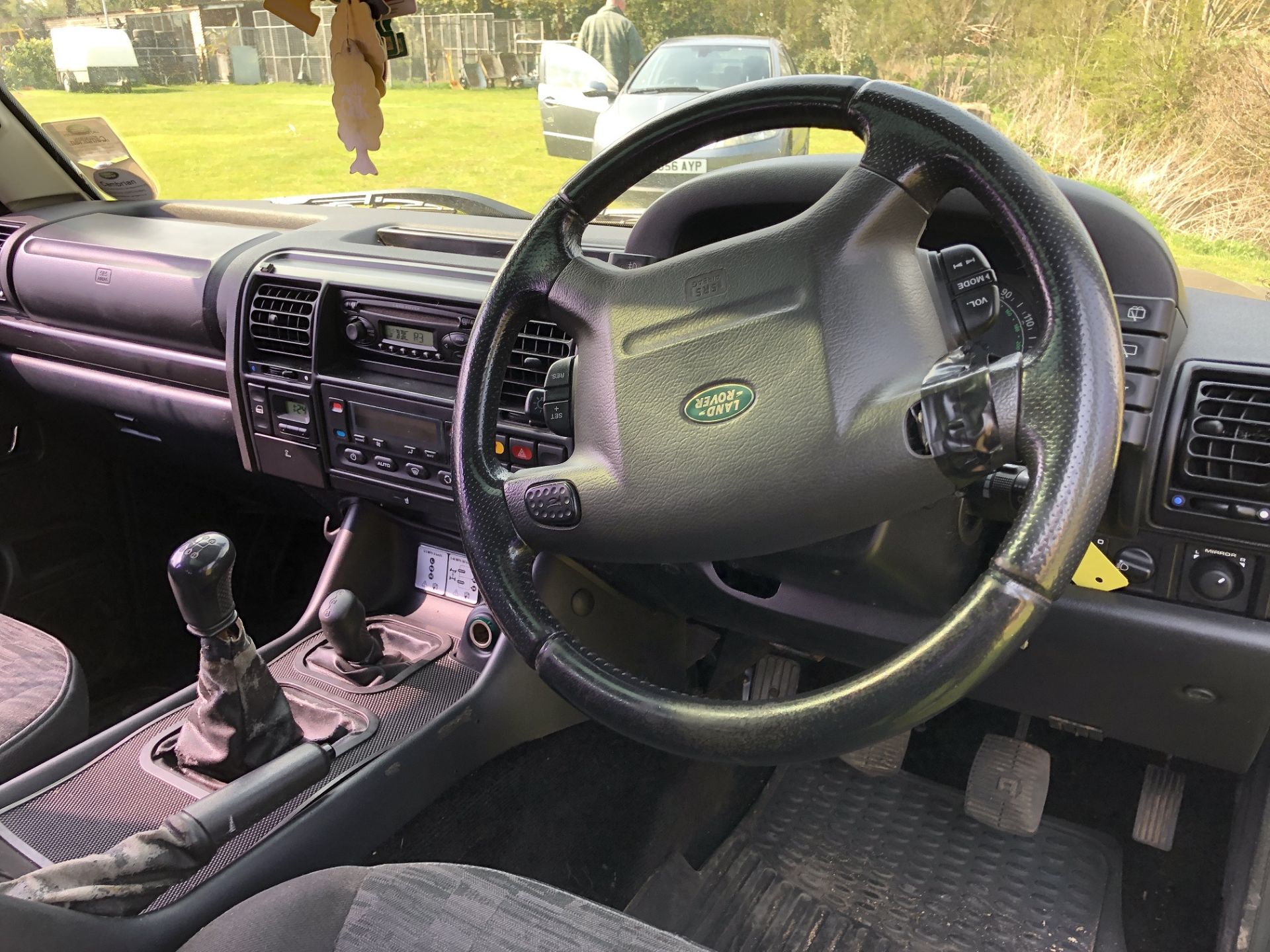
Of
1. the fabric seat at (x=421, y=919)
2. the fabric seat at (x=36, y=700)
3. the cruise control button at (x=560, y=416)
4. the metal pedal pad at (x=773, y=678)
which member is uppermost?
the cruise control button at (x=560, y=416)

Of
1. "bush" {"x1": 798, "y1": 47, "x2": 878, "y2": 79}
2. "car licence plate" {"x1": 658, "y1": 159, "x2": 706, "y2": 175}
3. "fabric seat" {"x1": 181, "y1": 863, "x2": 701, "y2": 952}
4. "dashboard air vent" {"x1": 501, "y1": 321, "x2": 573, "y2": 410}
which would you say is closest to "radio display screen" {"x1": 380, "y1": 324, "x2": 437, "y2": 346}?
"dashboard air vent" {"x1": 501, "y1": 321, "x2": 573, "y2": 410}

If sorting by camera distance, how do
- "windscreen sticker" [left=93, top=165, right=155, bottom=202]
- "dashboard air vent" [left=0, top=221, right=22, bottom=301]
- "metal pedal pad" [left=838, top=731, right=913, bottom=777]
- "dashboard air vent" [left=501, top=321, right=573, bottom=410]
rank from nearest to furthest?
"dashboard air vent" [left=501, top=321, right=573, bottom=410], "metal pedal pad" [left=838, top=731, right=913, bottom=777], "dashboard air vent" [left=0, top=221, right=22, bottom=301], "windscreen sticker" [left=93, top=165, right=155, bottom=202]

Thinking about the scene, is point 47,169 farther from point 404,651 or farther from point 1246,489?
point 1246,489

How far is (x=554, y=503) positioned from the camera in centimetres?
112

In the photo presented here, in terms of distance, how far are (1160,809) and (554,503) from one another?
4.88ft

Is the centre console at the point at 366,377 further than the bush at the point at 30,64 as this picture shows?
No

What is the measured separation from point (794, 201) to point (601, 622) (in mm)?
859

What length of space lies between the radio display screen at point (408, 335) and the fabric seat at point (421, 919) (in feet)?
3.06

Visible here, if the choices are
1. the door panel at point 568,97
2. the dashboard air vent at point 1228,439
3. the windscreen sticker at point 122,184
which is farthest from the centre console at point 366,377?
the windscreen sticker at point 122,184

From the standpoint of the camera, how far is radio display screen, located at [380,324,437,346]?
179cm

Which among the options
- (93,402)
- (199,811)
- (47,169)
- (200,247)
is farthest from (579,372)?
(47,169)

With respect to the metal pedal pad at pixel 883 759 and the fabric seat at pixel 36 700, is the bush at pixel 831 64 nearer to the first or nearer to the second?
the metal pedal pad at pixel 883 759

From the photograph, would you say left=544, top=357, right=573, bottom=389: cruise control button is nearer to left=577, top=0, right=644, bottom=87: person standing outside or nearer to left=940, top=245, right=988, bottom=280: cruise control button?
left=940, top=245, right=988, bottom=280: cruise control button

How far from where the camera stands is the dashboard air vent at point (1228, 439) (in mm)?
1209
